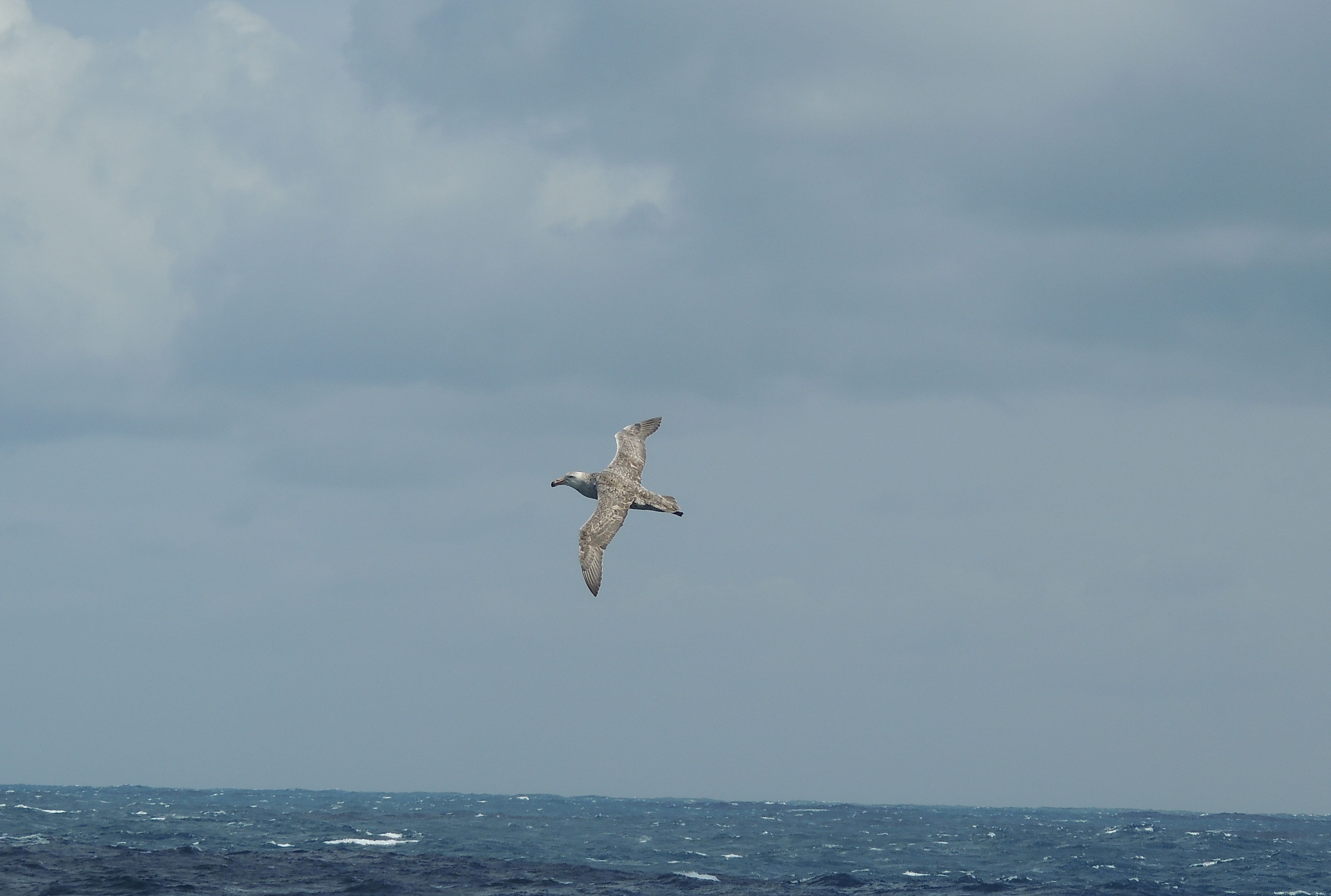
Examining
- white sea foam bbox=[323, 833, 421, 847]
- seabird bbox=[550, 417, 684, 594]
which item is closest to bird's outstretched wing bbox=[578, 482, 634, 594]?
seabird bbox=[550, 417, 684, 594]

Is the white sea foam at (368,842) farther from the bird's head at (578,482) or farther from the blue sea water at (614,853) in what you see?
the bird's head at (578,482)

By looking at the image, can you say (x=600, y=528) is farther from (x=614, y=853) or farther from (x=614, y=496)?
(x=614, y=853)

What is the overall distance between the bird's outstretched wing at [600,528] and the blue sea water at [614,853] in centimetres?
1865

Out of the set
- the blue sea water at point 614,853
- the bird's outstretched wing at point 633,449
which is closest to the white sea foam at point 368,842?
the blue sea water at point 614,853

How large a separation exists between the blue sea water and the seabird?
1720cm

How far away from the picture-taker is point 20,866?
152ft

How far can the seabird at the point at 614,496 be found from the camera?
26.4 meters

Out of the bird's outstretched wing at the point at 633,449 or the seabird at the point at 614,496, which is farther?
the bird's outstretched wing at the point at 633,449

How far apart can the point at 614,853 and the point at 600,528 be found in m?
39.9

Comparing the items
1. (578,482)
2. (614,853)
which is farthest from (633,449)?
(614,853)

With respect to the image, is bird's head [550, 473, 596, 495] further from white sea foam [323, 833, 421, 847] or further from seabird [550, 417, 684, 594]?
white sea foam [323, 833, 421, 847]

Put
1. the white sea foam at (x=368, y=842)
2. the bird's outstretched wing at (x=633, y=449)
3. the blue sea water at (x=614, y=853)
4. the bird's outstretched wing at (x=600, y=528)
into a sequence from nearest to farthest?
the bird's outstretched wing at (x=600, y=528), the bird's outstretched wing at (x=633, y=449), the blue sea water at (x=614, y=853), the white sea foam at (x=368, y=842)

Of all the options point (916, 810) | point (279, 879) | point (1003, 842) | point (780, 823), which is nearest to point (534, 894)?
point (279, 879)

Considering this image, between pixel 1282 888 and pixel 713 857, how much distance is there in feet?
75.9
